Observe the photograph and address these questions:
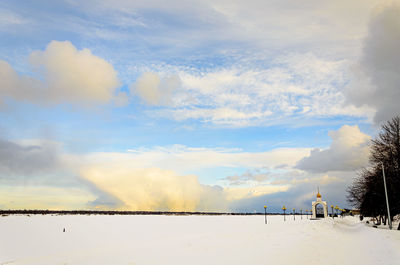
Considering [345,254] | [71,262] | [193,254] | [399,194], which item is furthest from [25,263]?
[399,194]

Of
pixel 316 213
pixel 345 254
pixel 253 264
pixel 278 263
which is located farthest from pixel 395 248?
pixel 316 213

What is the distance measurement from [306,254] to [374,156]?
1053 inches

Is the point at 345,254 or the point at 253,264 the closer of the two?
the point at 253,264

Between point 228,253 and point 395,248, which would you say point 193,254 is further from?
point 395,248

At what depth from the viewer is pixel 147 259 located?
68.0ft

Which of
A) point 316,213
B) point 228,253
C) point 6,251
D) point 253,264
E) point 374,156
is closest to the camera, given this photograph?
point 253,264

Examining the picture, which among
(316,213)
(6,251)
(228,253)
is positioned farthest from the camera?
(316,213)

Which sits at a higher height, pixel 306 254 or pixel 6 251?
pixel 306 254

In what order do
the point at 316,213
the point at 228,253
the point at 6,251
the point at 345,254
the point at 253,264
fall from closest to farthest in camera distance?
the point at 253,264 < the point at 345,254 < the point at 228,253 < the point at 6,251 < the point at 316,213

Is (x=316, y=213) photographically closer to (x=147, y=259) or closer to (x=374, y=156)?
(x=374, y=156)

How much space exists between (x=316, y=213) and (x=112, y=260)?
10462 centimetres

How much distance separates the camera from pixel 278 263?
702 inches

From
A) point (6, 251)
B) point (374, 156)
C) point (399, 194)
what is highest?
point (374, 156)

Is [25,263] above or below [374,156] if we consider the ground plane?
below
